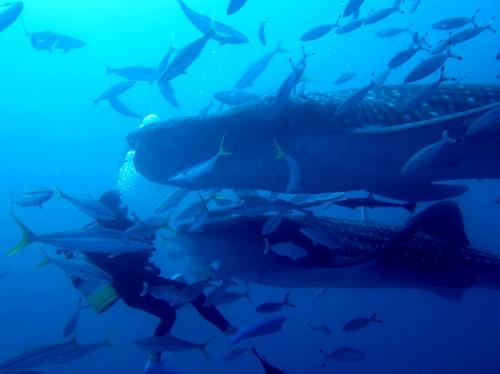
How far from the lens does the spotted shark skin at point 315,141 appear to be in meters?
4.56

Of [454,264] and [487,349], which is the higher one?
[454,264]

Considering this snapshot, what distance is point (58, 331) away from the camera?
4406 cm

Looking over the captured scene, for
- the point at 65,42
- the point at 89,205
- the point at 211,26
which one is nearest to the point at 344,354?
the point at 89,205

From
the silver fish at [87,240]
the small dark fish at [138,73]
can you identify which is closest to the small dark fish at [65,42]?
the small dark fish at [138,73]

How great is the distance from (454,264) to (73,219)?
2981 inches

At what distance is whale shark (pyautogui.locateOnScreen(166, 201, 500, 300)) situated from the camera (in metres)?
4.85

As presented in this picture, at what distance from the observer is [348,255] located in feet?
15.9

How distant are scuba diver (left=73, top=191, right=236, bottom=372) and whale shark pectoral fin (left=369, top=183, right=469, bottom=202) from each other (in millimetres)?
2539

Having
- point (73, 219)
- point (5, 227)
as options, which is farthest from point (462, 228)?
point (5, 227)

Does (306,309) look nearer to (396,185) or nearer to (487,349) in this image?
(487,349)

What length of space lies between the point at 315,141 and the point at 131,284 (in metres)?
2.85

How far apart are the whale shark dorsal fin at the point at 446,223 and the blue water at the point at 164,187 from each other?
395 centimetres

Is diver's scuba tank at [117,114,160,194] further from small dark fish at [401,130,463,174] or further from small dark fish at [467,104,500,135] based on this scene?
small dark fish at [467,104,500,135]

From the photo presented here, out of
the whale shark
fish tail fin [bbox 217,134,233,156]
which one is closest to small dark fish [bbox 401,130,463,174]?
the whale shark
